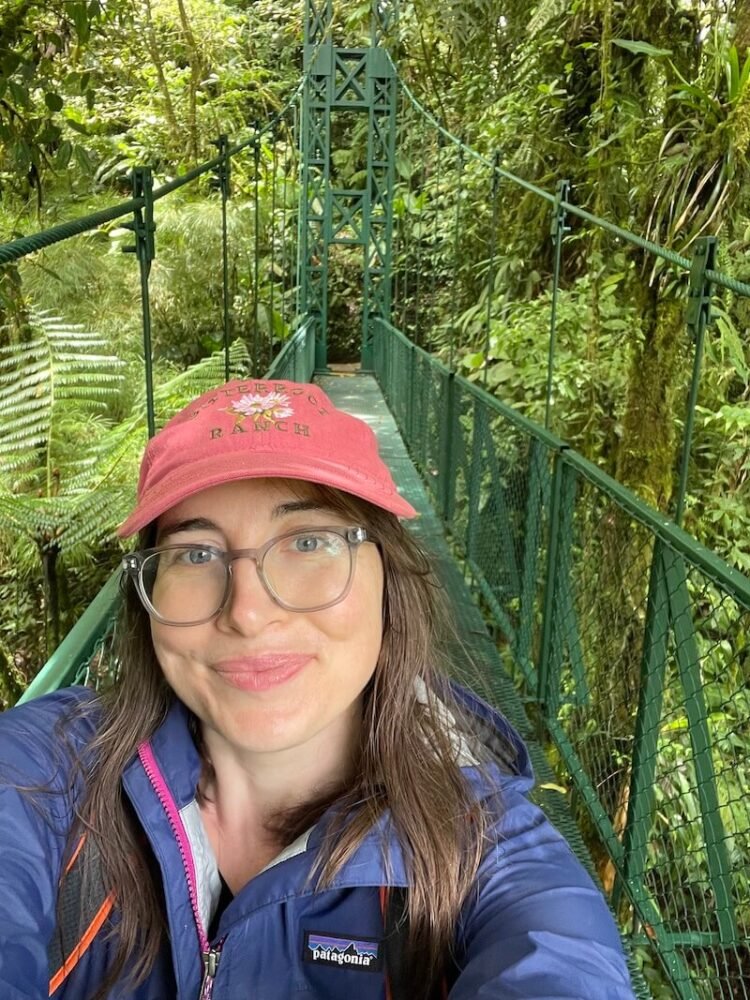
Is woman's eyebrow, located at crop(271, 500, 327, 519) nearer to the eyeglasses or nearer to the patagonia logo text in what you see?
the eyeglasses

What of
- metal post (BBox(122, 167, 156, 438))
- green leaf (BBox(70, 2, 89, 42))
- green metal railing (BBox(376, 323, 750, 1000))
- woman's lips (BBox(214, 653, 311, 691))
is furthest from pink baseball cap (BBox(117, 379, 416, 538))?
green leaf (BBox(70, 2, 89, 42))

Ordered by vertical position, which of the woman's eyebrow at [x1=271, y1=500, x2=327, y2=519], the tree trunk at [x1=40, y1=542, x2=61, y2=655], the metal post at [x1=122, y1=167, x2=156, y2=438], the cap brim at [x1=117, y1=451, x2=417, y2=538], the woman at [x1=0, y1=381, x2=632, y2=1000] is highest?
the metal post at [x1=122, y1=167, x2=156, y2=438]

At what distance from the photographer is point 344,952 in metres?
0.79

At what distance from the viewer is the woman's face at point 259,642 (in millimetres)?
832

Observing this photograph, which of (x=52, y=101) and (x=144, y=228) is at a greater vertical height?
(x=52, y=101)

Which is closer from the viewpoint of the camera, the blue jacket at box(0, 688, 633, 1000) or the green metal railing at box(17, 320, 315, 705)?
the blue jacket at box(0, 688, 633, 1000)

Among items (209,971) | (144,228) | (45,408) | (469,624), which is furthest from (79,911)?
(45,408)

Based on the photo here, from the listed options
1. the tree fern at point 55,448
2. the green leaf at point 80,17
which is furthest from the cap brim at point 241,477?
the tree fern at point 55,448

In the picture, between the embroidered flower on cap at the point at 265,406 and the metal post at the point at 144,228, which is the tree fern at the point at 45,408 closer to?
the metal post at the point at 144,228

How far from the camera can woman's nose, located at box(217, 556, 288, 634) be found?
0.82 meters

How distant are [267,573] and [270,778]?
9.0 inches

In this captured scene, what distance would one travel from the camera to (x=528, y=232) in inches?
239

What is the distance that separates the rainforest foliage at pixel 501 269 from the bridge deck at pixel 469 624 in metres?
0.81

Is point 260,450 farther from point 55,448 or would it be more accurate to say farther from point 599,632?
point 55,448
